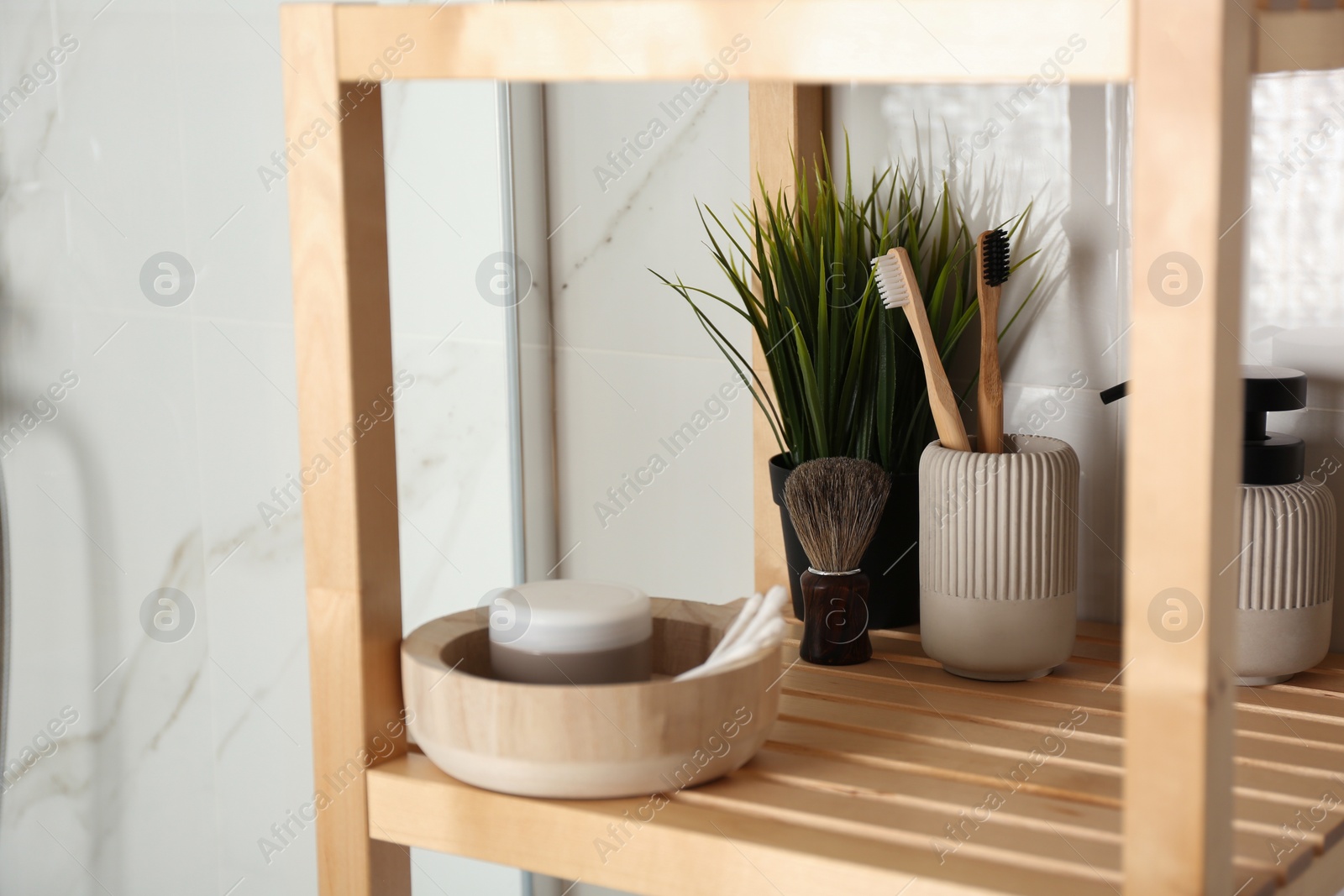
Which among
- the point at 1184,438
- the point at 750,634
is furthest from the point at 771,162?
the point at 1184,438

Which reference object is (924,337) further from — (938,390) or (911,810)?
(911,810)

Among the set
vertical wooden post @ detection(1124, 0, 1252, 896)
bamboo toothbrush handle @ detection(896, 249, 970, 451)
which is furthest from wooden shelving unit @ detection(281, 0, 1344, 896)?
bamboo toothbrush handle @ detection(896, 249, 970, 451)

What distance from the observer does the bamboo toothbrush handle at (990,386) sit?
2.35 ft

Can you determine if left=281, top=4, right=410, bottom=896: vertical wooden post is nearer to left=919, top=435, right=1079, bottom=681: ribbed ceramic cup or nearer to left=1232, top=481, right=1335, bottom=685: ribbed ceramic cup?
left=919, top=435, right=1079, bottom=681: ribbed ceramic cup

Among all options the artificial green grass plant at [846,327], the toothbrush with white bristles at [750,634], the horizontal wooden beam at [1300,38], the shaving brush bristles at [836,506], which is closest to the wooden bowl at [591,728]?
the toothbrush with white bristles at [750,634]

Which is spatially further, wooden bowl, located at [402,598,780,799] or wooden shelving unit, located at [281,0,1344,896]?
wooden bowl, located at [402,598,780,799]

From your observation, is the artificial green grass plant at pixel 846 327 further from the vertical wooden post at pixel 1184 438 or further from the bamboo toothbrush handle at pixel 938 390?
the vertical wooden post at pixel 1184 438

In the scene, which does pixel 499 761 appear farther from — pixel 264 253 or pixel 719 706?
pixel 264 253

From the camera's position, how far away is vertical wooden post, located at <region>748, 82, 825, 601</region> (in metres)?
0.85

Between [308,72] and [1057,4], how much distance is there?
320 millimetres

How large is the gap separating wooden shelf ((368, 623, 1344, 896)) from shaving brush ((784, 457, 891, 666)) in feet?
0.20

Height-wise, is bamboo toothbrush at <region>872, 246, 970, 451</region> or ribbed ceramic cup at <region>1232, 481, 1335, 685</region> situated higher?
bamboo toothbrush at <region>872, 246, 970, 451</region>

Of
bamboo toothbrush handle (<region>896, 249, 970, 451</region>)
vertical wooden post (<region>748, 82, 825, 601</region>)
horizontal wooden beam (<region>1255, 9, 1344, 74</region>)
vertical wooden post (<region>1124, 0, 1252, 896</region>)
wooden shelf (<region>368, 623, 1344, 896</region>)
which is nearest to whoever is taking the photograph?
vertical wooden post (<region>1124, 0, 1252, 896</region>)

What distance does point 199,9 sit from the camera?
3.14 feet
